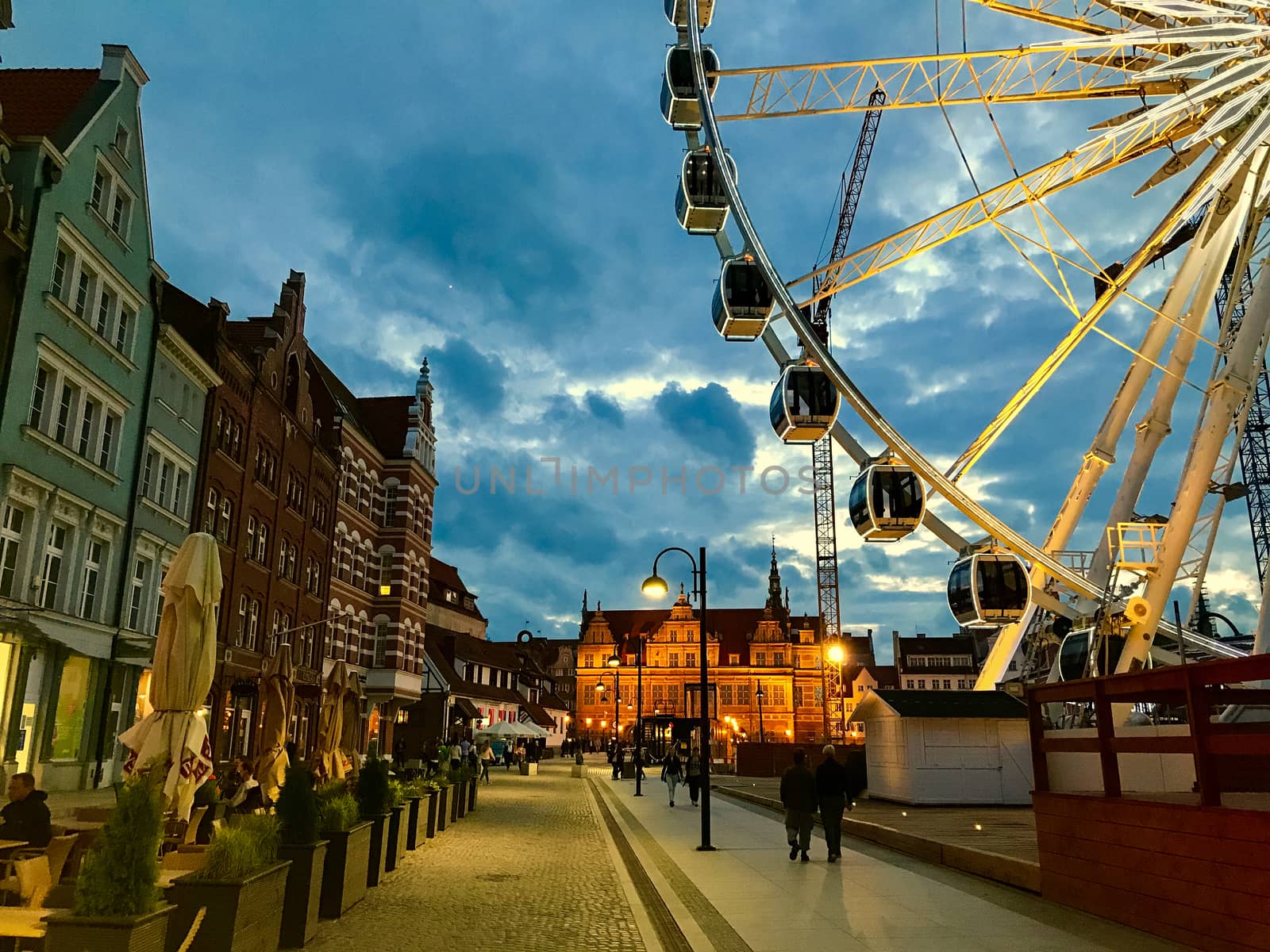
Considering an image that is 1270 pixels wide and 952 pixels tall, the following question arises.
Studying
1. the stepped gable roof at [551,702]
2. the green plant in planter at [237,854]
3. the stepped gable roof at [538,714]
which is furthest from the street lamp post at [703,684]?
the stepped gable roof at [551,702]

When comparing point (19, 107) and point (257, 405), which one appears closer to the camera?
point (19, 107)

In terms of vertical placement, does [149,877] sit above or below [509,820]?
above

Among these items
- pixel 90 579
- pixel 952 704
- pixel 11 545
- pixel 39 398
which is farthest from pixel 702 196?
pixel 90 579

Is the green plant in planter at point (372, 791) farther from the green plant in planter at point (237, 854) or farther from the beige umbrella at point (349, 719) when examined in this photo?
the beige umbrella at point (349, 719)

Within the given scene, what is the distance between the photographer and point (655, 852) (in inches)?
696

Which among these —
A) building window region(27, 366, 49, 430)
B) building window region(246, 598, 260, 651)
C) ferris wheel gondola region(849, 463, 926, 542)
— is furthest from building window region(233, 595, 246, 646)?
ferris wheel gondola region(849, 463, 926, 542)

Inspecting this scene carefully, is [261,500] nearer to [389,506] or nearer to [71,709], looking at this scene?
[71,709]

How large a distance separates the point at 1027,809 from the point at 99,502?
86.3ft

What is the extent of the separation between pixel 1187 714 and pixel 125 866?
9547mm

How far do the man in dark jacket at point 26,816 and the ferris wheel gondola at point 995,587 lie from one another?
45.0ft

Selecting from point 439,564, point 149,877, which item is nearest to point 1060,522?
point 149,877

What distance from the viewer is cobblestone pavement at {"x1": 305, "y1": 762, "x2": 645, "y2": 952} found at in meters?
9.83

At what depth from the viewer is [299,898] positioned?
30.1 ft

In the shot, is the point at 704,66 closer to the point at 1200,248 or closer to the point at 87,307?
the point at 1200,248
